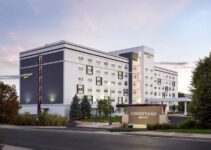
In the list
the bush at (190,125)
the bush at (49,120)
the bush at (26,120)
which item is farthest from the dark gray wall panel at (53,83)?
the bush at (190,125)

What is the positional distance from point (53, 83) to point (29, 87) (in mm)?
12200

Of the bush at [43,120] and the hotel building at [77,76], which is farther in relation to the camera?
the hotel building at [77,76]

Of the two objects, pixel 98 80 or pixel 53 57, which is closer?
pixel 53 57

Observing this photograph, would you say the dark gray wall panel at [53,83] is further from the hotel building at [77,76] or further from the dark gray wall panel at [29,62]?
the dark gray wall panel at [29,62]

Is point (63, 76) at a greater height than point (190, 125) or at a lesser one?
greater

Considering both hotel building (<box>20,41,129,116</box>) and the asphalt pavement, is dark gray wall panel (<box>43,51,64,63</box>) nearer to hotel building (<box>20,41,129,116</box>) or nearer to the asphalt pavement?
hotel building (<box>20,41,129,116</box>)

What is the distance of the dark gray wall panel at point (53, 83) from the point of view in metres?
92.4

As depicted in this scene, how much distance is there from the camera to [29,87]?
10319 cm

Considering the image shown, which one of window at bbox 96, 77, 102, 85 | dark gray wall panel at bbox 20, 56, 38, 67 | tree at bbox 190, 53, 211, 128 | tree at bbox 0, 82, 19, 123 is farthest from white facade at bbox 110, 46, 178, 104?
tree at bbox 0, 82, 19, 123

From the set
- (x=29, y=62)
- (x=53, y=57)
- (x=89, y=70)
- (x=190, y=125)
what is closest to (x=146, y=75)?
(x=89, y=70)

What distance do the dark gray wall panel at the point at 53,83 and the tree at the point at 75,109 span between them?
5.15 metres

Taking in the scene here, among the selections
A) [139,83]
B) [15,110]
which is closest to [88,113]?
[139,83]

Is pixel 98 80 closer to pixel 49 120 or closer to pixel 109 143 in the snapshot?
pixel 49 120

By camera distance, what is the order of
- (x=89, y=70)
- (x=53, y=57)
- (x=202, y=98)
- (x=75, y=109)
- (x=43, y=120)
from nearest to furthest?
(x=202, y=98) → (x=43, y=120) → (x=75, y=109) → (x=53, y=57) → (x=89, y=70)
